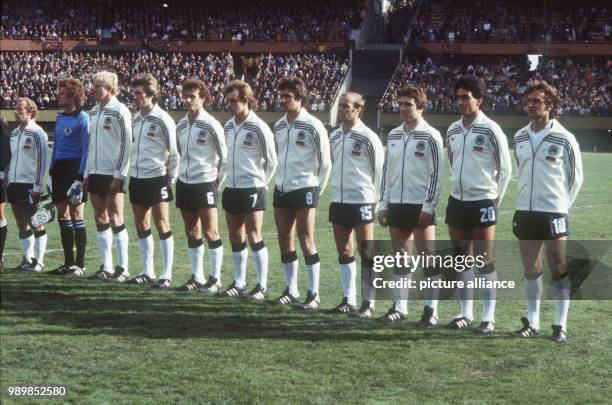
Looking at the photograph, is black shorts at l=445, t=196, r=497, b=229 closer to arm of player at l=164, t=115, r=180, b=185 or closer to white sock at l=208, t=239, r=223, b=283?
white sock at l=208, t=239, r=223, b=283

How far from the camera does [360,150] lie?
779cm

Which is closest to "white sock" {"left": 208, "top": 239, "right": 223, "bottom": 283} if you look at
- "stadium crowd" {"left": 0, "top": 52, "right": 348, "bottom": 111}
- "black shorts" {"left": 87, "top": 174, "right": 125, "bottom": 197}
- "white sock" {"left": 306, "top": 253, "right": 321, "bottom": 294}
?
"white sock" {"left": 306, "top": 253, "right": 321, "bottom": 294}

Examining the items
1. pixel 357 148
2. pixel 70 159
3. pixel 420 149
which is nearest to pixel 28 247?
pixel 70 159

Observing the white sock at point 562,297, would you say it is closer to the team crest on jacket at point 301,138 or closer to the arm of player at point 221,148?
the team crest on jacket at point 301,138

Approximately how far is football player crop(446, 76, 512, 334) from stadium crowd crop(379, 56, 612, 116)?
100 ft

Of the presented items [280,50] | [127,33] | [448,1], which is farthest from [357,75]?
[127,33]

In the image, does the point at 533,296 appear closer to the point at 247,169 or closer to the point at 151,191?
the point at 247,169

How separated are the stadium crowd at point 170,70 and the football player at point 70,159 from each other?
30.4 m

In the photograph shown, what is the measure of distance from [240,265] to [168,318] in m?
1.24

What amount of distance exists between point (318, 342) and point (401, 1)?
4615 centimetres

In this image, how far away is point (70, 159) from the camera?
31.2ft

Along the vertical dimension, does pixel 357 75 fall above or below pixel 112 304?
above

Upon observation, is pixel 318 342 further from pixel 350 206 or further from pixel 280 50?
pixel 280 50

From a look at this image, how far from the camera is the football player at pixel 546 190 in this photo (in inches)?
269
